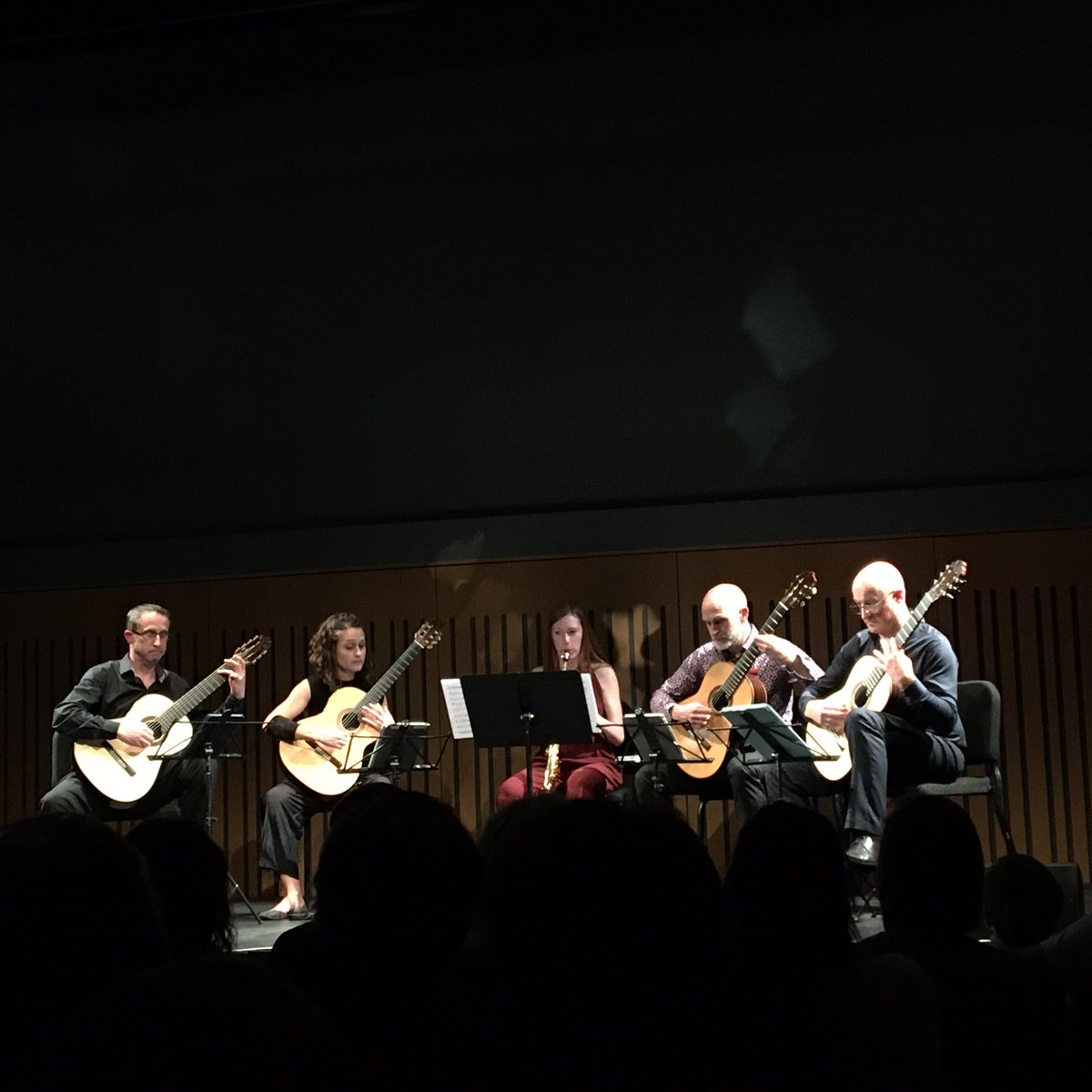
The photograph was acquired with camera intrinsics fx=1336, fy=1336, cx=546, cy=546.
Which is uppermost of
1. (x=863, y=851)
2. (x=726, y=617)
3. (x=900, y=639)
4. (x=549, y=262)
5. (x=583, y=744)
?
(x=549, y=262)

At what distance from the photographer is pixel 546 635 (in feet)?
25.2

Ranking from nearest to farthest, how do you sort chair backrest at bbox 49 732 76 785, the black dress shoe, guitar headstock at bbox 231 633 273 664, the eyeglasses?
1. the black dress shoe
2. the eyeglasses
3. chair backrest at bbox 49 732 76 785
4. guitar headstock at bbox 231 633 273 664

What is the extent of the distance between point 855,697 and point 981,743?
571 mm

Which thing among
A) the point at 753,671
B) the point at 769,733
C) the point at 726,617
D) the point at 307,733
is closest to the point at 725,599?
the point at 726,617

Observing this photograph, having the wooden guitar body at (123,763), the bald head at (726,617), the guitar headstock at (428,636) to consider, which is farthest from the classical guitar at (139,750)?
the bald head at (726,617)

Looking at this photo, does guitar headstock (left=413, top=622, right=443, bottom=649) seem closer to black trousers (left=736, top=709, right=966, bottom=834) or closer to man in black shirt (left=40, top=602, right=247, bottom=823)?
man in black shirt (left=40, top=602, right=247, bottom=823)

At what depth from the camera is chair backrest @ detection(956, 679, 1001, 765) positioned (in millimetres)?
5816

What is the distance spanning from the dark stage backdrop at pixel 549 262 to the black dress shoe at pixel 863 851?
2.38 meters

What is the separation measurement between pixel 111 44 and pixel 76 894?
18.2 ft

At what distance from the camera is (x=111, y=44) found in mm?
5770

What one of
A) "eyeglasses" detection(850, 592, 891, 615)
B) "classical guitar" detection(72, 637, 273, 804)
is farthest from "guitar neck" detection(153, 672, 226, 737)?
"eyeglasses" detection(850, 592, 891, 615)

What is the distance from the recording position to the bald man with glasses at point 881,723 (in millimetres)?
5438

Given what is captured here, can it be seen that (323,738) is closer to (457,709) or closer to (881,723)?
(457,709)

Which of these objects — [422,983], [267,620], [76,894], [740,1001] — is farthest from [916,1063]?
[267,620]
